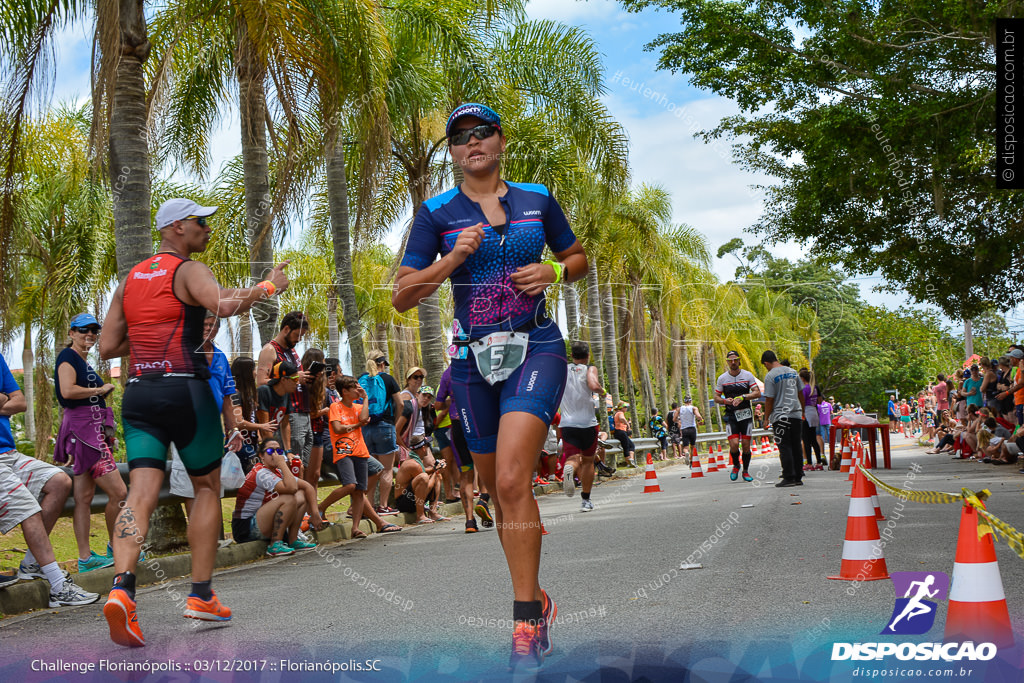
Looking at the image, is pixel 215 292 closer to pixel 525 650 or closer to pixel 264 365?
pixel 525 650

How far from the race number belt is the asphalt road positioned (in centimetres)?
117

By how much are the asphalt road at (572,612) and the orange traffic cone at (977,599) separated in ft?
0.53

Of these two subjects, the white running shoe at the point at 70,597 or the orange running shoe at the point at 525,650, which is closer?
the orange running shoe at the point at 525,650

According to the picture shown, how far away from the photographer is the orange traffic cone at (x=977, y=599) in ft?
13.3

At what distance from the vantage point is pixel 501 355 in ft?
13.8

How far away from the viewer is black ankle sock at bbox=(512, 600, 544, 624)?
387 centimetres

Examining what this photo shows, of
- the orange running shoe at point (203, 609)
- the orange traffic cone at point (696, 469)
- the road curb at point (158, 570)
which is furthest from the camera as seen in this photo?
the orange traffic cone at point (696, 469)

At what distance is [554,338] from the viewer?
436 centimetres

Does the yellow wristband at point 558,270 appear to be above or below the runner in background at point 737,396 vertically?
above

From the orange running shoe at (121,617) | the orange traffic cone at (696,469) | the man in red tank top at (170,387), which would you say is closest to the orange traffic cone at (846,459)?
the orange traffic cone at (696,469)

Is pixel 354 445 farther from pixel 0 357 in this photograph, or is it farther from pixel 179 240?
pixel 179 240

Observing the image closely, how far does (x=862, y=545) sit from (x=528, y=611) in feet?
9.47

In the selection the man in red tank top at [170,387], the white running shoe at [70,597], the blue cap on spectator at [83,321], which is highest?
the blue cap on spectator at [83,321]

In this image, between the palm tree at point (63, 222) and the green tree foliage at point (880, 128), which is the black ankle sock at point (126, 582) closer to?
the green tree foliage at point (880, 128)
